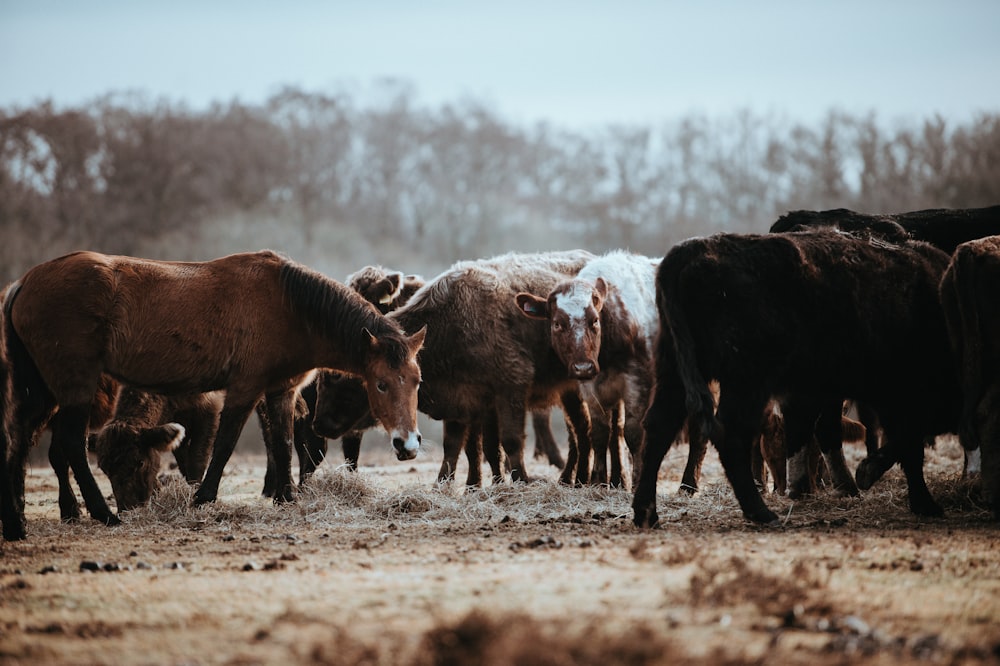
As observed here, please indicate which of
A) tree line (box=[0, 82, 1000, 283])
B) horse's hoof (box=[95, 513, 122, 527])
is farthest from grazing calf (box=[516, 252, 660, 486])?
tree line (box=[0, 82, 1000, 283])

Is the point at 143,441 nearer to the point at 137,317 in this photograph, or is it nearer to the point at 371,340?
the point at 137,317

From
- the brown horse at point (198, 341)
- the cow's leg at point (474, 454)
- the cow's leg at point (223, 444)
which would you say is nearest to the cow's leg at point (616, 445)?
the cow's leg at point (474, 454)

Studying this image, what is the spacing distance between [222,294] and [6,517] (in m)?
2.89

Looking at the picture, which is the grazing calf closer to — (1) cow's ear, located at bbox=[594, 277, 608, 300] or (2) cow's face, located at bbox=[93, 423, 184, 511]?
(1) cow's ear, located at bbox=[594, 277, 608, 300]

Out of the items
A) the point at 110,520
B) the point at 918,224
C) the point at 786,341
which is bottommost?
the point at 110,520

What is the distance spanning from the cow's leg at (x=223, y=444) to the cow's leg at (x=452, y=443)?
269cm

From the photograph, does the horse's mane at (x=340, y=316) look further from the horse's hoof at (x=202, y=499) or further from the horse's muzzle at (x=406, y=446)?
the horse's hoof at (x=202, y=499)

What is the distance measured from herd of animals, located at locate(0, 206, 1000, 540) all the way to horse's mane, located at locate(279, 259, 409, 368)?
0.02 m

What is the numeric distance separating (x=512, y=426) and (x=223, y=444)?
115 inches

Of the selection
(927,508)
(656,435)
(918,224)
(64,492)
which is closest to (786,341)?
(656,435)

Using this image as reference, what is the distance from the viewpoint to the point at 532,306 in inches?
395

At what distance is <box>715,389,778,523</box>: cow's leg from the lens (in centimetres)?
673

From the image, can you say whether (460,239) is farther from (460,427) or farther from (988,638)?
(988,638)

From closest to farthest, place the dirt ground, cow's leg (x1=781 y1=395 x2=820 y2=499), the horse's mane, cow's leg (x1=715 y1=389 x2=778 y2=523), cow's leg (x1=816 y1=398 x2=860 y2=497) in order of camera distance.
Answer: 1. the dirt ground
2. cow's leg (x1=715 y1=389 x2=778 y2=523)
3. cow's leg (x1=781 y1=395 x2=820 y2=499)
4. cow's leg (x1=816 y1=398 x2=860 y2=497)
5. the horse's mane
